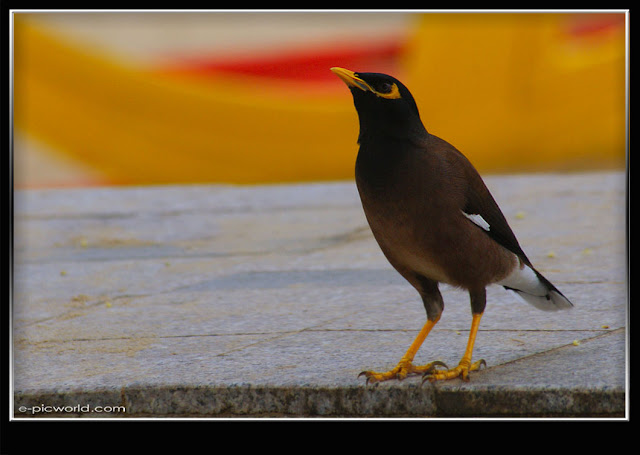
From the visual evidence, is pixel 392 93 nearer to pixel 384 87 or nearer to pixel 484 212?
pixel 384 87

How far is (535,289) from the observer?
3889 mm

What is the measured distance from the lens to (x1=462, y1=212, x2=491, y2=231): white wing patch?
3382mm

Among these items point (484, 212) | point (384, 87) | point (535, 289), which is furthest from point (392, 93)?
point (535, 289)

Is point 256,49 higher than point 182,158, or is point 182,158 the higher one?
point 256,49

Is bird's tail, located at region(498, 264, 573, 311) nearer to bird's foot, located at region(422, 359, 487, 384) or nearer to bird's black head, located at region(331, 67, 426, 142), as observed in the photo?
bird's foot, located at region(422, 359, 487, 384)

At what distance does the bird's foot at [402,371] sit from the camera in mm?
3373

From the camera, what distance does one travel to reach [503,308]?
4570 millimetres

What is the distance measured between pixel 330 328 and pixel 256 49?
5198 millimetres

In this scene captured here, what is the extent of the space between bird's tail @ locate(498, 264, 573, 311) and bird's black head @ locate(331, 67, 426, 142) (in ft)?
2.56

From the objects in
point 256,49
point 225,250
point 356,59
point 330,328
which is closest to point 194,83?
point 256,49

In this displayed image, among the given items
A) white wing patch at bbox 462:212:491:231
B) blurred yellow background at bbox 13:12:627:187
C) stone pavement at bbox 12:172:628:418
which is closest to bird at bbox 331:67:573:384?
white wing patch at bbox 462:212:491:231

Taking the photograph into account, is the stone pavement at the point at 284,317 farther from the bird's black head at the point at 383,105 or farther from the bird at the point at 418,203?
the bird's black head at the point at 383,105

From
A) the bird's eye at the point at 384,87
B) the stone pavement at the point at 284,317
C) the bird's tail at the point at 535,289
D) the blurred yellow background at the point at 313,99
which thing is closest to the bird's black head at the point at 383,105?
the bird's eye at the point at 384,87

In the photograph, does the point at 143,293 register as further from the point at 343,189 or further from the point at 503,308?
the point at 343,189
